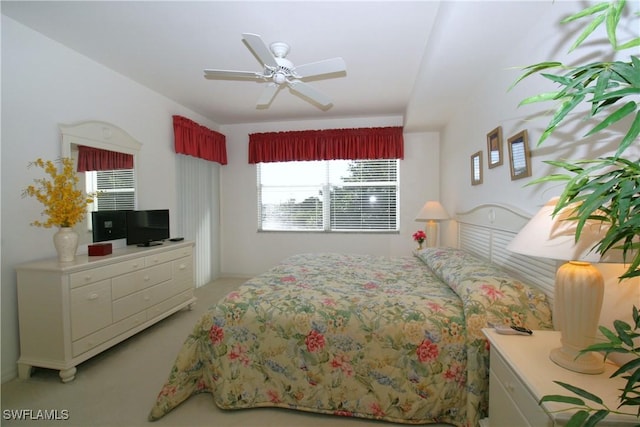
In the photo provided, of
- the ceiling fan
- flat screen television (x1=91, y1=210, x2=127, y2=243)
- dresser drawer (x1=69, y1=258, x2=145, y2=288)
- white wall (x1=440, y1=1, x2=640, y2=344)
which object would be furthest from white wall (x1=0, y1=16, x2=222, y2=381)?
white wall (x1=440, y1=1, x2=640, y2=344)

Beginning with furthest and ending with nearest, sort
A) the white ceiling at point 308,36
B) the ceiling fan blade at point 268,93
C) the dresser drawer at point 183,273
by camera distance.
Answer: the dresser drawer at point 183,273, the ceiling fan blade at point 268,93, the white ceiling at point 308,36

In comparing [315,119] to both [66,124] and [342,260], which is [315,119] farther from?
[66,124]

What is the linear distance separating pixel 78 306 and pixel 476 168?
353cm

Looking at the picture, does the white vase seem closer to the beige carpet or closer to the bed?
the beige carpet

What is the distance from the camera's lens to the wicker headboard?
164cm

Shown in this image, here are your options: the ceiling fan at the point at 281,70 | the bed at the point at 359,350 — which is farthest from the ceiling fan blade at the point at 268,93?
the bed at the point at 359,350

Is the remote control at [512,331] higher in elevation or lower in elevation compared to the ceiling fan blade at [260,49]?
lower

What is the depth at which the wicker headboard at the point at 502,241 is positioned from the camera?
164 cm

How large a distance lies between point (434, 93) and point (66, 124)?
340 centimetres

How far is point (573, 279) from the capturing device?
106 cm

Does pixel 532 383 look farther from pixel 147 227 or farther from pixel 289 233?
pixel 289 233

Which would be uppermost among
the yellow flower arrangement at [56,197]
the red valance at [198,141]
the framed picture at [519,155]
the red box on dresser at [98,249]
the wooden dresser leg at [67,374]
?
the red valance at [198,141]

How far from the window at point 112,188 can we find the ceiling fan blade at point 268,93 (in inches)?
65.8

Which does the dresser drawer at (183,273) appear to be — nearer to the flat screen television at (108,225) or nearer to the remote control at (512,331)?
the flat screen television at (108,225)
